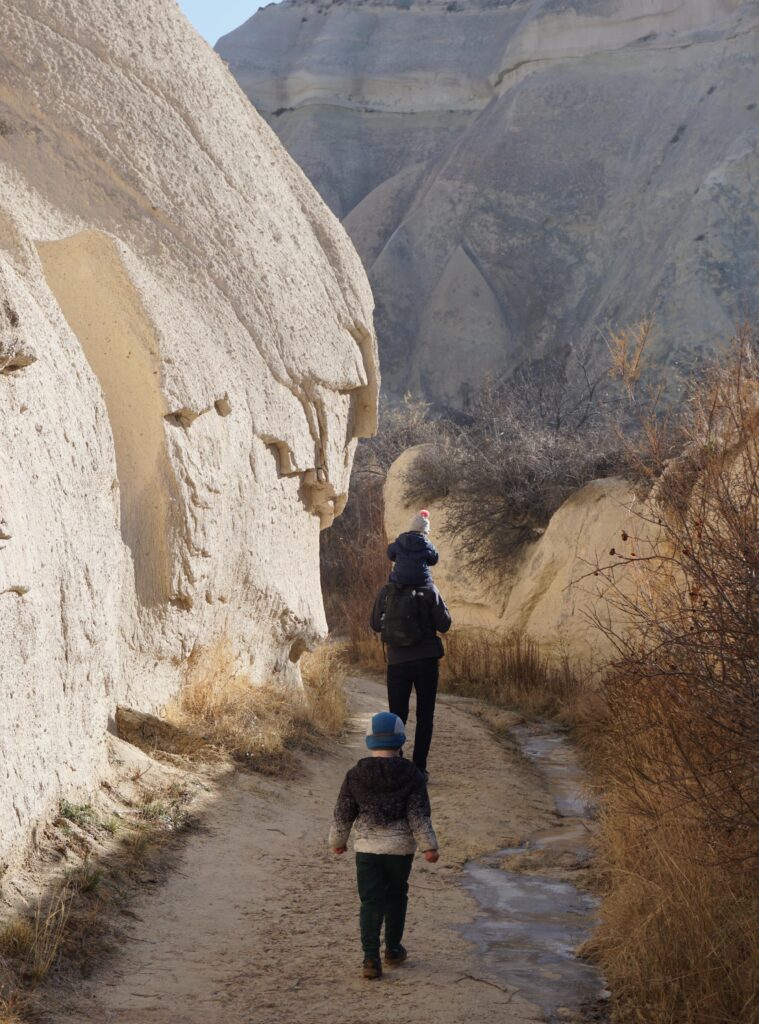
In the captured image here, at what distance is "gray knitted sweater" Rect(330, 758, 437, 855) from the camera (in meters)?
4.56

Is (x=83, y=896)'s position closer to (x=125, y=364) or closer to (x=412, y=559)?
(x=412, y=559)

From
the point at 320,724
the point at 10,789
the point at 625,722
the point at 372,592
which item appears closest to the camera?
the point at 10,789

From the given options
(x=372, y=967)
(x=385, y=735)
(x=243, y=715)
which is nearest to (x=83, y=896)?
(x=372, y=967)

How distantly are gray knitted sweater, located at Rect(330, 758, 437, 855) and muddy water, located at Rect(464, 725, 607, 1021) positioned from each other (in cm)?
64

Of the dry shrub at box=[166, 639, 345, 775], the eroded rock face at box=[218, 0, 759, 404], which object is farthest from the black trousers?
the eroded rock face at box=[218, 0, 759, 404]

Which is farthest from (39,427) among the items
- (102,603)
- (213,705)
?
(213,705)

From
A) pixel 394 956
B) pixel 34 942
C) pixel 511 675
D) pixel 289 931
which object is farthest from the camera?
pixel 511 675

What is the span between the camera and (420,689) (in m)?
7.52

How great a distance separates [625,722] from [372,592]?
9.66 metres

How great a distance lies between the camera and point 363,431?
10.5 meters

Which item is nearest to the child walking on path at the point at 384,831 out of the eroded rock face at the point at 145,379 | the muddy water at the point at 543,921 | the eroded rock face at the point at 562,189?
the muddy water at the point at 543,921

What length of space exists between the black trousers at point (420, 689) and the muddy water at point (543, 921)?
914mm

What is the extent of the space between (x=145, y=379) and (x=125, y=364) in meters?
0.17

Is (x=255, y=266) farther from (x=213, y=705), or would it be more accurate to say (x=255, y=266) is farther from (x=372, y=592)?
(x=372, y=592)
